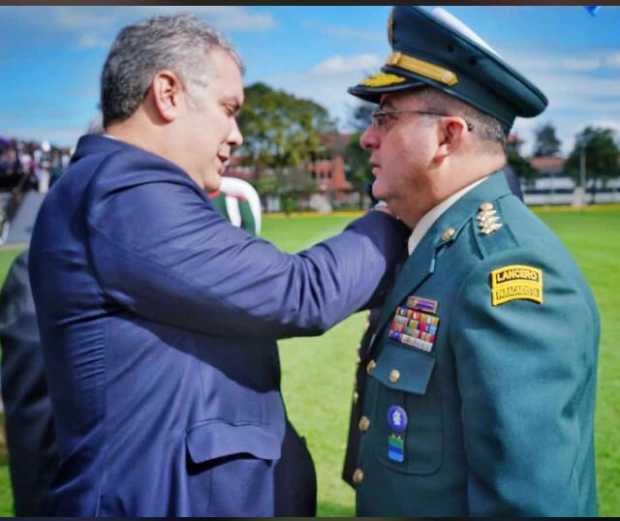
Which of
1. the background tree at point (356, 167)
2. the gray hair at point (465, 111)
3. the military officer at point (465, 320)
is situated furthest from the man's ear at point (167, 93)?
the background tree at point (356, 167)

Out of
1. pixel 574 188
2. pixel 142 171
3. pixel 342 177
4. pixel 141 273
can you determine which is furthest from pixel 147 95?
pixel 342 177

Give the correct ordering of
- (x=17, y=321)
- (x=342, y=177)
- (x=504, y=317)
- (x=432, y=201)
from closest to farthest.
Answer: (x=504, y=317), (x=432, y=201), (x=17, y=321), (x=342, y=177)

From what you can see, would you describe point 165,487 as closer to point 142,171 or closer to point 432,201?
point 142,171

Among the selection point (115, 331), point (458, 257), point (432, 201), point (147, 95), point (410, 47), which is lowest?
point (115, 331)

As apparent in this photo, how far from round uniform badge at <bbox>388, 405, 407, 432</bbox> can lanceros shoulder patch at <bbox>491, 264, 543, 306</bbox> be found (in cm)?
35

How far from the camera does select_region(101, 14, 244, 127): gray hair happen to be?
147 cm

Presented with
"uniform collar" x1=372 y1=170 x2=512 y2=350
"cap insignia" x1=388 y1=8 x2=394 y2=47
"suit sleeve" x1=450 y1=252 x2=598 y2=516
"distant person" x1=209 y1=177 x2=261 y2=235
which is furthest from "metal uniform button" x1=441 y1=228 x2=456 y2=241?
"distant person" x1=209 y1=177 x2=261 y2=235

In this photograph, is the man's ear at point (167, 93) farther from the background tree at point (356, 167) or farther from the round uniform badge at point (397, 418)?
the background tree at point (356, 167)

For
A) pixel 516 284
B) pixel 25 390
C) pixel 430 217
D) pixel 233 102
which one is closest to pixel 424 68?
pixel 430 217

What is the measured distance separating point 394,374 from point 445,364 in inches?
5.2

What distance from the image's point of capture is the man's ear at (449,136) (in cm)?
151

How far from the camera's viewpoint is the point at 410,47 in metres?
1.61

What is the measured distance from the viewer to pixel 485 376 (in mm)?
1301

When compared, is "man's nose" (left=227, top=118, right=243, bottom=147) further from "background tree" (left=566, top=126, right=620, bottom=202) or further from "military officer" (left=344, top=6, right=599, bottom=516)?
"background tree" (left=566, top=126, right=620, bottom=202)
